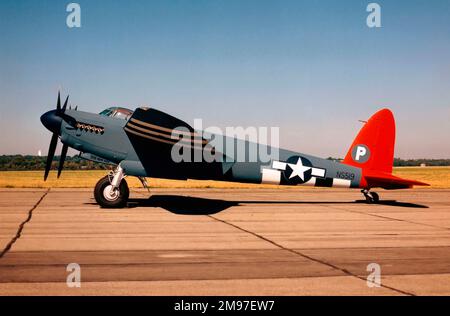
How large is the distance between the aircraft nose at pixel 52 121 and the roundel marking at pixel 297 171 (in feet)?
25.3

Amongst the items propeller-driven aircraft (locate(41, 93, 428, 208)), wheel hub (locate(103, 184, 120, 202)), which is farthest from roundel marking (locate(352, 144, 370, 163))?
wheel hub (locate(103, 184, 120, 202))

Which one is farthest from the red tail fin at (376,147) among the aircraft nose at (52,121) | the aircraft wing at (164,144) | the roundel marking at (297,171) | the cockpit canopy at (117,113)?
the aircraft nose at (52,121)

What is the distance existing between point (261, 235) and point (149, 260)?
329cm

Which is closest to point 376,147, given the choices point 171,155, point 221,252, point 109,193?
point 171,155

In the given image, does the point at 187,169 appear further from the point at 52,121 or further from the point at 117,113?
the point at 52,121

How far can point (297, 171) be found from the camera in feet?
52.4

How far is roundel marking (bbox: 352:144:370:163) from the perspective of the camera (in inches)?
660

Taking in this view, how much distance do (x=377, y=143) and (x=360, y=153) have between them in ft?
2.32

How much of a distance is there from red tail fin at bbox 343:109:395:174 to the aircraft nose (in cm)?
1046

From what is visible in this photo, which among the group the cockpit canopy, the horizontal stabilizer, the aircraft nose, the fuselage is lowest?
the horizontal stabilizer

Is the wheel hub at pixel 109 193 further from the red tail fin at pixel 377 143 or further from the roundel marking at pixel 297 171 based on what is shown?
the red tail fin at pixel 377 143

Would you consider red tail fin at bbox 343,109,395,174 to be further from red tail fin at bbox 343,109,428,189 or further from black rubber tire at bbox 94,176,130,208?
black rubber tire at bbox 94,176,130,208
